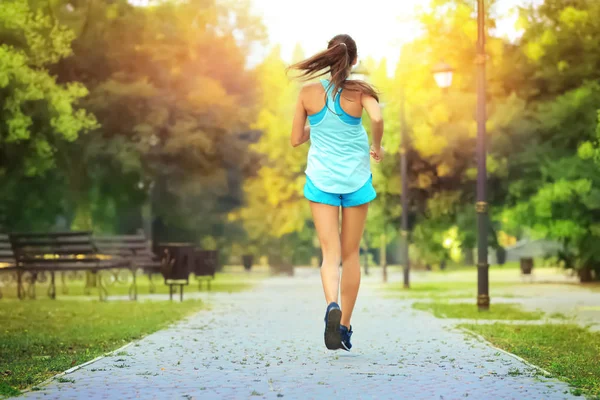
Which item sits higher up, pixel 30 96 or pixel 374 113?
pixel 30 96

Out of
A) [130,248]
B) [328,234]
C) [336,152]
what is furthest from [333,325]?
[130,248]

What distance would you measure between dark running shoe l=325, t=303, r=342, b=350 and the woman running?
237 millimetres

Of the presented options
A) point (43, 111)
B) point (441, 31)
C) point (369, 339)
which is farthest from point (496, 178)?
point (369, 339)

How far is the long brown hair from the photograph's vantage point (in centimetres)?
888

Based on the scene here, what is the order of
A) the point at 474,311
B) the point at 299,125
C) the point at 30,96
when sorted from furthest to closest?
the point at 30,96 < the point at 474,311 < the point at 299,125

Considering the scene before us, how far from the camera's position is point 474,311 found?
60.0 ft

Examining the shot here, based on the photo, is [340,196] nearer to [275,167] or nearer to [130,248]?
[130,248]

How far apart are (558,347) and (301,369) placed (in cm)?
365

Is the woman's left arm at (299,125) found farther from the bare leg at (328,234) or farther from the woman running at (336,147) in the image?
the bare leg at (328,234)

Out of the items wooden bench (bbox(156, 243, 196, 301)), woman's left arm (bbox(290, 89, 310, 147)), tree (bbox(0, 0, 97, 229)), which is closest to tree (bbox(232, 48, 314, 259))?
tree (bbox(0, 0, 97, 229))

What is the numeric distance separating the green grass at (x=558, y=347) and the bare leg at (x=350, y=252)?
5.64 ft

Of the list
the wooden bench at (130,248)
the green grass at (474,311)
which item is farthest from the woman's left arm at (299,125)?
the wooden bench at (130,248)

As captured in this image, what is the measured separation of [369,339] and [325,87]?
4.00 m

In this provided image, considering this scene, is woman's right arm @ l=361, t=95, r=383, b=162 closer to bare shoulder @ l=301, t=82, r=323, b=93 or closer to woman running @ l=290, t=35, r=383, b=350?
woman running @ l=290, t=35, r=383, b=350
